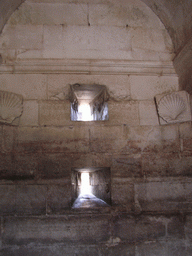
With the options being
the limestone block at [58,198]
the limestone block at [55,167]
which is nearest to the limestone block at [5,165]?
the limestone block at [55,167]

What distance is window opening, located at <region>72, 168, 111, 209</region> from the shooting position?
3.38 m

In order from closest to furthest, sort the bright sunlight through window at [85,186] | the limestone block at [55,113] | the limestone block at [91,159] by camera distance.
A: the limestone block at [91,159], the limestone block at [55,113], the bright sunlight through window at [85,186]

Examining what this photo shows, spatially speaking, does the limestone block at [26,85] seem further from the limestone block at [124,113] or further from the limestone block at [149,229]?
the limestone block at [149,229]

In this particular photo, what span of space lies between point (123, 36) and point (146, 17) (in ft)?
1.98

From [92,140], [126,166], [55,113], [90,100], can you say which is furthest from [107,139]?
[90,100]

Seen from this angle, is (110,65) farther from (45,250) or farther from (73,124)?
(45,250)

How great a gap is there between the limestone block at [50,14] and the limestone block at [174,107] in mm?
1926

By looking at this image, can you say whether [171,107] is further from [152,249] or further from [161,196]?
[152,249]

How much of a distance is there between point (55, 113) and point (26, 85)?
26.7 inches

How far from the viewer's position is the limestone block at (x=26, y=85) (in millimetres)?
3434

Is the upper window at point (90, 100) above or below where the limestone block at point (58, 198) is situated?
above

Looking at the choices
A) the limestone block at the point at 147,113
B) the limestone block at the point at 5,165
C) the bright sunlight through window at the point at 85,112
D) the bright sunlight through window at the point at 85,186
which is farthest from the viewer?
the bright sunlight through window at the point at 85,186

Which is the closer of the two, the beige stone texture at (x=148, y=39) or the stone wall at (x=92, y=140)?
the stone wall at (x=92, y=140)

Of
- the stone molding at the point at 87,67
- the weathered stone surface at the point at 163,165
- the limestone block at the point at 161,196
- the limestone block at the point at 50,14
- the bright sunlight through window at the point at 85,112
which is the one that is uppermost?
the limestone block at the point at 50,14
